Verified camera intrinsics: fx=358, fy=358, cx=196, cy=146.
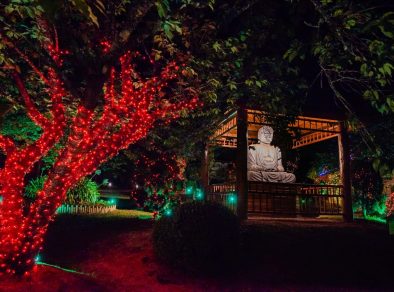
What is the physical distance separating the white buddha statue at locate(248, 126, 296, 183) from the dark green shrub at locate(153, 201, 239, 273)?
21.0ft

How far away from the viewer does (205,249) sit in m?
8.09

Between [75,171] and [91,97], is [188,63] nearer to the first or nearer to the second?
[91,97]

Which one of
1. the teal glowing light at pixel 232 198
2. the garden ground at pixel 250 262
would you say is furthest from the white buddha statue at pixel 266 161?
the garden ground at pixel 250 262

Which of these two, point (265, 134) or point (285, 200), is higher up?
point (265, 134)

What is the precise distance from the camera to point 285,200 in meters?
13.7

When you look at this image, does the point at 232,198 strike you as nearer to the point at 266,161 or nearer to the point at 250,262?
the point at 266,161

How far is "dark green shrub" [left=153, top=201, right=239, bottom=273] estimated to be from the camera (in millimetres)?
8102

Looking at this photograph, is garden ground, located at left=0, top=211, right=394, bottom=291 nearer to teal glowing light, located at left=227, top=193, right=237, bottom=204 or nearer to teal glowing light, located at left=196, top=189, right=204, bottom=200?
teal glowing light, located at left=227, top=193, right=237, bottom=204

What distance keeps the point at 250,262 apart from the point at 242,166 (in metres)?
3.89

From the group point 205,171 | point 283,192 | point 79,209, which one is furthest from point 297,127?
point 79,209

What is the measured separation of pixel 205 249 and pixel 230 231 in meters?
0.76

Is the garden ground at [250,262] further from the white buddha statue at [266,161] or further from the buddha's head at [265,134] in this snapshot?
the buddha's head at [265,134]

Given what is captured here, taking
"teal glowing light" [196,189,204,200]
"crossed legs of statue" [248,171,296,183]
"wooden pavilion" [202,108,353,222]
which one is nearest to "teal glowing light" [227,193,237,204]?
"wooden pavilion" [202,108,353,222]

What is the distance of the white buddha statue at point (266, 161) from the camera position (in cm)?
1475
